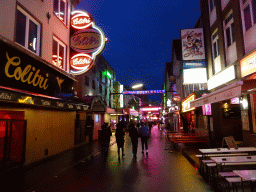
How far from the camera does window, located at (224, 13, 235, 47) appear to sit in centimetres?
1059

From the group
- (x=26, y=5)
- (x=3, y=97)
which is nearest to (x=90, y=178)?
(x=3, y=97)

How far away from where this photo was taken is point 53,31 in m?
11.6

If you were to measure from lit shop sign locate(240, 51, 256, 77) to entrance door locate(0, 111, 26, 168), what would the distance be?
9.81 meters

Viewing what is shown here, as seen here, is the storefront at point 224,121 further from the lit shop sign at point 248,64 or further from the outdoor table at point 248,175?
the outdoor table at point 248,175

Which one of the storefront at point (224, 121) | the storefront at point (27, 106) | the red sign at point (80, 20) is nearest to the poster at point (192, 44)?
the storefront at point (224, 121)

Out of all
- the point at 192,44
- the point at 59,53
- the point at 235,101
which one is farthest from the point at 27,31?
the point at 235,101

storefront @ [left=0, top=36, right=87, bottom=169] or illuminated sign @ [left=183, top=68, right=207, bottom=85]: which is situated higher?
illuminated sign @ [left=183, top=68, right=207, bottom=85]

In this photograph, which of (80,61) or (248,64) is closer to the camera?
(248,64)

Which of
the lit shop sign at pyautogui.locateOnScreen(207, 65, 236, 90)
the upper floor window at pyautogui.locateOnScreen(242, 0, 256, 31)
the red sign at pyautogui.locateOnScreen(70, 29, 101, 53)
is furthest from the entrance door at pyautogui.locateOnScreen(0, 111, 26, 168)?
the upper floor window at pyautogui.locateOnScreen(242, 0, 256, 31)

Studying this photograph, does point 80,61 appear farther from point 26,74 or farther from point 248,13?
point 248,13

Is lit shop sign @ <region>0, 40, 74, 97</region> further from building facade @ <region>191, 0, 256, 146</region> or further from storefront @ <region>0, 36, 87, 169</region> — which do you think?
building facade @ <region>191, 0, 256, 146</region>

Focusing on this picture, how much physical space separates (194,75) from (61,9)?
10.0m

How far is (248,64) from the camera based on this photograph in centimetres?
797

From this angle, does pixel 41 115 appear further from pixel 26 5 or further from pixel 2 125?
pixel 26 5
